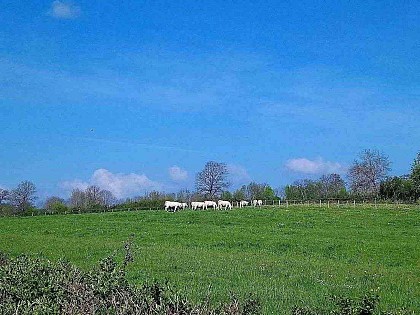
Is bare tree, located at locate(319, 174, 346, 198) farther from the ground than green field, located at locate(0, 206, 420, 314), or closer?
farther from the ground

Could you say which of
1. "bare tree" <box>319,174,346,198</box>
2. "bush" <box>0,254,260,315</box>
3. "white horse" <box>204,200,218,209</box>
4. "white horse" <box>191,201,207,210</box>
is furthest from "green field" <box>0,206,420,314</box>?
"bare tree" <box>319,174,346,198</box>

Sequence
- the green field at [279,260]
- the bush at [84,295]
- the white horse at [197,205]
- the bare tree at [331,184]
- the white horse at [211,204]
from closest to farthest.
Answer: the bush at [84,295] → the green field at [279,260] → the white horse at [197,205] → the white horse at [211,204] → the bare tree at [331,184]

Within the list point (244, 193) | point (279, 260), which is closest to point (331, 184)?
point (244, 193)

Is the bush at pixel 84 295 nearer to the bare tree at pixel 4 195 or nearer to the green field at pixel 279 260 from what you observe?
the green field at pixel 279 260

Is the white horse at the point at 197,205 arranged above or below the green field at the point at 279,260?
above

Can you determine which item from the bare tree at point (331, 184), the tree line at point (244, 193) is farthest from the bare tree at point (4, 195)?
the bare tree at point (331, 184)

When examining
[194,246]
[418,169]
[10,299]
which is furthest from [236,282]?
[418,169]

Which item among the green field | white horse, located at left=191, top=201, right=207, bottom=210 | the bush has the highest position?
white horse, located at left=191, top=201, right=207, bottom=210

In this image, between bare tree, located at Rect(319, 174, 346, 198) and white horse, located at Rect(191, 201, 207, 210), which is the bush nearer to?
white horse, located at Rect(191, 201, 207, 210)

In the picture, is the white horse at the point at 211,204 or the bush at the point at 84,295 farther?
the white horse at the point at 211,204

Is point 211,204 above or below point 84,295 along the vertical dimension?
above

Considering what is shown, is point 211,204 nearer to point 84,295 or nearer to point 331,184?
point 331,184

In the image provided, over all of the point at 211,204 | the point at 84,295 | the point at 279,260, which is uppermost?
the point at 211,204

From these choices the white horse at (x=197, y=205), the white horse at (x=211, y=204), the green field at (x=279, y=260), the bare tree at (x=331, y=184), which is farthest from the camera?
the bare tree at (x=331, y=184)
